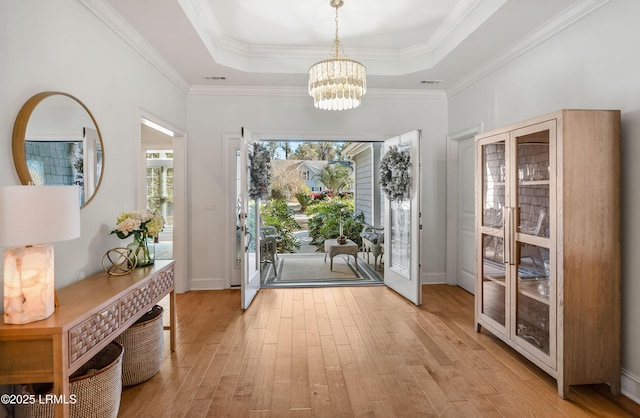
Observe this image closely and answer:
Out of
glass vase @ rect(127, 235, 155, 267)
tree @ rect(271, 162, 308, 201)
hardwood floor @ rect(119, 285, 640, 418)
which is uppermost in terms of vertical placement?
tree @ rect(271, 162, 308, 201)

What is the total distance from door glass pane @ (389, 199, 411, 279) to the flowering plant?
9.43 feet

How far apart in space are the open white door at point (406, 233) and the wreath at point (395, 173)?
5 centimetres

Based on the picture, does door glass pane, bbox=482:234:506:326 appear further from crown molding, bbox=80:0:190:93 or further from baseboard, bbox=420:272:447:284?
crown molding, bbox=80:0:190:93

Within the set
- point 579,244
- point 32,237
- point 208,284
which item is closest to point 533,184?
point 579,244

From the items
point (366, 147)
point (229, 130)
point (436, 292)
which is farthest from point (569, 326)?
point (366, 147)

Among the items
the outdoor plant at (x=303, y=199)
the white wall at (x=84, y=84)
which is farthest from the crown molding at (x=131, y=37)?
the outdoor plant at (x=303, y=199)

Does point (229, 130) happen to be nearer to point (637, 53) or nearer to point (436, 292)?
point (436, 292)

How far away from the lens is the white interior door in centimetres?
455

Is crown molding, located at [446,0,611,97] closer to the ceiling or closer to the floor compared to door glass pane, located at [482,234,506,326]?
closer to the ceiling

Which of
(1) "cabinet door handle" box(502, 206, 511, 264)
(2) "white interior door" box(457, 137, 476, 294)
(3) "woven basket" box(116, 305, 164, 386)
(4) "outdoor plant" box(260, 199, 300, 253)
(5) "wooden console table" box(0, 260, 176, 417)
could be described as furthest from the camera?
(4) "outdoor plant" box(260, 199, 300, 253)

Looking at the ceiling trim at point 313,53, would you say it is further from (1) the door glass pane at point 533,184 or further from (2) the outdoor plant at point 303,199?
(2) the outdoor plant at point 303,199

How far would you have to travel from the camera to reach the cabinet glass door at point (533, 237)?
7.92 feet

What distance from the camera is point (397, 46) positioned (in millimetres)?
4062

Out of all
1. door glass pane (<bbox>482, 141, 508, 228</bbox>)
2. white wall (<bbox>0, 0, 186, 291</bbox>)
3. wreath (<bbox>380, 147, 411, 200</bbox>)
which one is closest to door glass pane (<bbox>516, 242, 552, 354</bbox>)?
door glass pane (<bbox>482, 141, 508, 228</bbox>)
